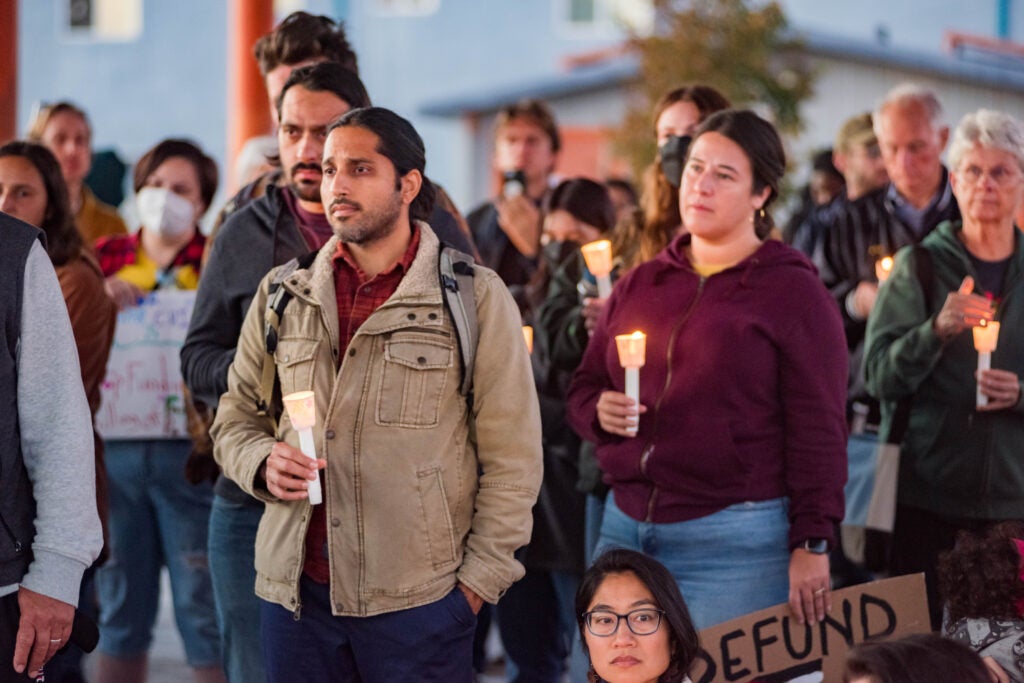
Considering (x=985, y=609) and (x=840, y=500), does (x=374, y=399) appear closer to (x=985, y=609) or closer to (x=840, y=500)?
(x=840, y=500)

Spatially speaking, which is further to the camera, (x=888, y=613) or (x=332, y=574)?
(x=888, y=613)

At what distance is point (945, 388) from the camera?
16.6ft

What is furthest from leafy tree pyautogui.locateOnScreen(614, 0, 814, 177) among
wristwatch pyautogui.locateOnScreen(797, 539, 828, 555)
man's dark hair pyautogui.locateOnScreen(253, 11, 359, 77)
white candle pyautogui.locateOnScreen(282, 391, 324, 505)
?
white candle pyautogui.locateOnScreen(282, 391, 324, 505)

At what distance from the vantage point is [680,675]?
155 inches

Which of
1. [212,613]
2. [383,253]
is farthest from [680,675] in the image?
[212,613]

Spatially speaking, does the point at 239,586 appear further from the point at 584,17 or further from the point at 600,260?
the point at 584,17

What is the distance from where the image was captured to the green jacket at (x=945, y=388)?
4.91 m

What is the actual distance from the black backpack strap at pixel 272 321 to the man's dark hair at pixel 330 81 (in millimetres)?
660

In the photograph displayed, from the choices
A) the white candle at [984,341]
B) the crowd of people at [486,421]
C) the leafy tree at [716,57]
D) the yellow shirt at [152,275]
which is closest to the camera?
the crowd of people at [486,421]

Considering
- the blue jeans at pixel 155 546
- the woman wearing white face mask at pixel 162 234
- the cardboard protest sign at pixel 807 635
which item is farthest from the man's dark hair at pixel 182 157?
the cardboard protest sign at pixel 807 635

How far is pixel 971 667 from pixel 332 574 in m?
1.55

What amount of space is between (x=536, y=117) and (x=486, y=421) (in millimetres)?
3355

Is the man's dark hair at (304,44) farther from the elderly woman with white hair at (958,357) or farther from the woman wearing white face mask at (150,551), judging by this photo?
the elderly woman with white hair at (958,357)

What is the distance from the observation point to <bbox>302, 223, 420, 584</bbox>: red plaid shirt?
12.5 ft
